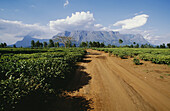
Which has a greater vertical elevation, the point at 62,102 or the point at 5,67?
the point at 5,67

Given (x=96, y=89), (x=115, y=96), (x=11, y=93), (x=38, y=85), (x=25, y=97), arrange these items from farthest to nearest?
(x=96, y=89)
(x=115, y=96)
(x=38, y=85)
(x=25, y=97)
(x=11, y=93)

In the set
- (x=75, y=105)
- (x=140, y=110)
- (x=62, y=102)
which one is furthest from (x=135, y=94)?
(x=62, y=102)

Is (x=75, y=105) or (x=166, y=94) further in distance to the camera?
(x=166, y=94)

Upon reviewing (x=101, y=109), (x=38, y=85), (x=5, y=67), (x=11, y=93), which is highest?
(x=5, y=67)

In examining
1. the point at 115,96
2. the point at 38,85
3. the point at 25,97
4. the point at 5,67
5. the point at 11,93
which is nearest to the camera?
the point at 11,93

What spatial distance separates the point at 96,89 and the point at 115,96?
4.19 ft

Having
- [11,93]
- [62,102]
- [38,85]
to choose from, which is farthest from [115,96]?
[11,93]

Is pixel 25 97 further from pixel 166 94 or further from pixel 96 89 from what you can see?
pixel 166 94

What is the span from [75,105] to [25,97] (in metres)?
2.31

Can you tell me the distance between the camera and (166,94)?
4.82 m

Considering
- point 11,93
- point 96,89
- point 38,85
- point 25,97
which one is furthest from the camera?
point 96,89

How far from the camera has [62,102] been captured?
13.6ft

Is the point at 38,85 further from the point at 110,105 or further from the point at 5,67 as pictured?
the point at 110,105

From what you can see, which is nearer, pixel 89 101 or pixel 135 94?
pixel 89 101
